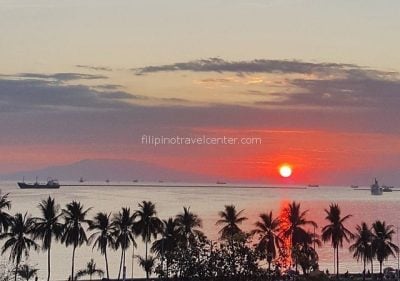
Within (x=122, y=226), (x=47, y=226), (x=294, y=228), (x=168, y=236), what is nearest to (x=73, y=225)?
(x=47, y=226)

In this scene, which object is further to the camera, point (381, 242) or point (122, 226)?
point (381, 242)

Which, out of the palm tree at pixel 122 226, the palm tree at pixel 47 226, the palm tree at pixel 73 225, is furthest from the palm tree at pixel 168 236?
the palm tree at pixel 47 226

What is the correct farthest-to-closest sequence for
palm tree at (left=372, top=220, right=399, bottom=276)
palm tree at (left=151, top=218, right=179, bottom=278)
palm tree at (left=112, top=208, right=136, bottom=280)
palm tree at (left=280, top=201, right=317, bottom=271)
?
palm tree at (left=372, top=220, right=399, bottom=276) → palm tree at (left=280, top=201, right=317, bottom=271) → palm tree at (left=112, top=208, right=136, bottom=280) → palm tree at (left=151, top=218, right=179, bottom=278)

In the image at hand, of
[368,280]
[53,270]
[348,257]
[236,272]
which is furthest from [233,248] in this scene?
[348,257]

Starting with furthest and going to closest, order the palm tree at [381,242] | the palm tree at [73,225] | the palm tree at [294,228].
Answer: the palm tree at [381,242], the palm tree at [294,228], the palm tree at [73,225]

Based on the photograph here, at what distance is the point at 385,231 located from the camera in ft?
290

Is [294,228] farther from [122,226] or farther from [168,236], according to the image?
[122,226]

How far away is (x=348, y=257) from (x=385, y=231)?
6175cm

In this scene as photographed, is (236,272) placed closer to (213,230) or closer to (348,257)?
(348,257)

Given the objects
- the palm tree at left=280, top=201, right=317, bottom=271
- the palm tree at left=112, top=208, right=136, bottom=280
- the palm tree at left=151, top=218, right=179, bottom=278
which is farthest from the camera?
the palm tree at left=280, top=201, right=317, bottom=271

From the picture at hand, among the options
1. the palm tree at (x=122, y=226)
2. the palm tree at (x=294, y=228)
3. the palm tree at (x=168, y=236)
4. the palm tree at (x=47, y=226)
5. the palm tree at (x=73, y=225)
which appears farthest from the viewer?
the palm tree at (x=294, y=228)

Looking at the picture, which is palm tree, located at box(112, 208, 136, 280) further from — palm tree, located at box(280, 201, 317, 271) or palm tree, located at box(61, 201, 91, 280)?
palm tree, located at box(280, 201, 317, 271)

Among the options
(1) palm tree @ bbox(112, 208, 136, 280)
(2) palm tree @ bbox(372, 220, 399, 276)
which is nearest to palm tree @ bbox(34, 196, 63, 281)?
(1) palm tree @ bbox(112, 208, 136, 280)

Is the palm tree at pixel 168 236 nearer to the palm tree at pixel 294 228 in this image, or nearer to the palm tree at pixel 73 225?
the palm tree at pixel 73 225
